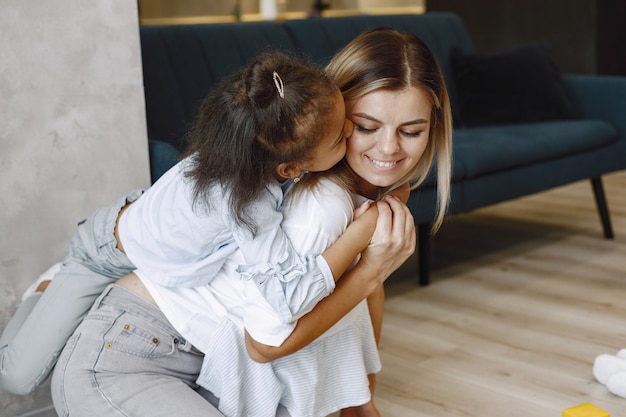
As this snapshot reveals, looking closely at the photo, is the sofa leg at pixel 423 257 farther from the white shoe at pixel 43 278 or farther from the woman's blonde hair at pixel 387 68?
the white shoe at pixel 43 278

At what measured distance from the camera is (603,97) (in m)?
3.49

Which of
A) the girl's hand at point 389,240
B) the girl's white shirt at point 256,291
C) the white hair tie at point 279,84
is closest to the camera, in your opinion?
the white hair tie at point 279,84

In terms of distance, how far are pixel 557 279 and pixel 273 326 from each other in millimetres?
1864

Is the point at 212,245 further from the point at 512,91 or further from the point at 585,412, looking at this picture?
the point at 512,91

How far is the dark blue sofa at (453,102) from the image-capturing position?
2.66 meters

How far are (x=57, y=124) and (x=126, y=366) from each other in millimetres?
605

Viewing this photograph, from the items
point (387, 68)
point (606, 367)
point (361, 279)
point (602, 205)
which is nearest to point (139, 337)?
point (361, 279)

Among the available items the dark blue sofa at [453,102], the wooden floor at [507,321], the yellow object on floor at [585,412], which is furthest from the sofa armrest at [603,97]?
the yellow object on floor at [585,412]

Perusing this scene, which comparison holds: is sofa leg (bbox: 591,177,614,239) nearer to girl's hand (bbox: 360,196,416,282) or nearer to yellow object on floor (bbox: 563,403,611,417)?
yellow object on floor (bbox: 563,403,611,417)

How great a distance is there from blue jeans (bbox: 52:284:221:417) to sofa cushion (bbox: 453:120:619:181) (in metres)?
1.51

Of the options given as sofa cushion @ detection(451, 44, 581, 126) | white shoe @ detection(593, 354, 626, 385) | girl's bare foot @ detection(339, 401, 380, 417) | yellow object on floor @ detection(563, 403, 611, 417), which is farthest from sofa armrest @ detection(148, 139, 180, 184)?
sofa cushion @ detection(451, 44, 581, 126)

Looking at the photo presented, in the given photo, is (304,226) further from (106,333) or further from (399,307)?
(399,307)

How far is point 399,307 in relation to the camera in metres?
2.76

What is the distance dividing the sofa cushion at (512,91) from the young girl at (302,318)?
6.33 ft
